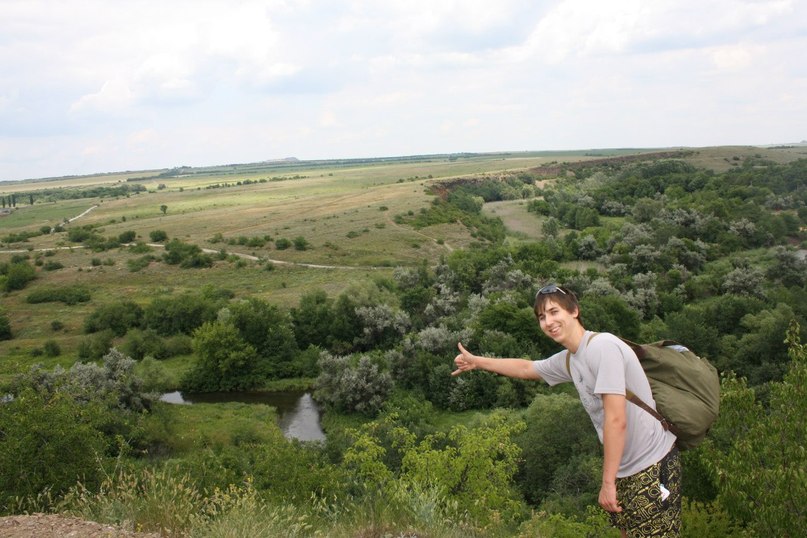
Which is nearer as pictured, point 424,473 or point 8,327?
point 424,473

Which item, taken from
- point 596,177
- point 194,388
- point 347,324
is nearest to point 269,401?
point 194,388

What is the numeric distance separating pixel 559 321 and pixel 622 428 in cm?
91

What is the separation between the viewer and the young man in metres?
4.11

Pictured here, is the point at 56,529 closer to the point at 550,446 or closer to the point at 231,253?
the point at 550,446

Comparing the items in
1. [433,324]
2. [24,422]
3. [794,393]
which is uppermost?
[794,393]

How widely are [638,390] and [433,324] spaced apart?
35.5 m

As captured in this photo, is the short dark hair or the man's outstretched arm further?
the man's outstretched arm

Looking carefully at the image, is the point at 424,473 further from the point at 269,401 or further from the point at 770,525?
the point at 269,401

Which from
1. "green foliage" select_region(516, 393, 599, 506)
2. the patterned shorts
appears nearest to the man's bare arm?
the patterned shorts

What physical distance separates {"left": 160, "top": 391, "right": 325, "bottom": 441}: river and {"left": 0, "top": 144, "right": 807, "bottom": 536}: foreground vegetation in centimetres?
80

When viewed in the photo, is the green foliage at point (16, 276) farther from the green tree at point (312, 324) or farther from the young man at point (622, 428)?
the young man at point (622, 428)

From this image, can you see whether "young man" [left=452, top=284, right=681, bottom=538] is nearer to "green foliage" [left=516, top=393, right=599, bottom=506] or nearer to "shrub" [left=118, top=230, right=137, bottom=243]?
"green foliage" [left=516, top=393, right=599, bottom=506]

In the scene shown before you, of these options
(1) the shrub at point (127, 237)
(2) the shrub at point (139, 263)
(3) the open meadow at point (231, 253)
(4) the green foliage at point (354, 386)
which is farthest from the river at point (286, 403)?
(1) the shrub at point (127, 237)

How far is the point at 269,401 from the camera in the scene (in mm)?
34625
